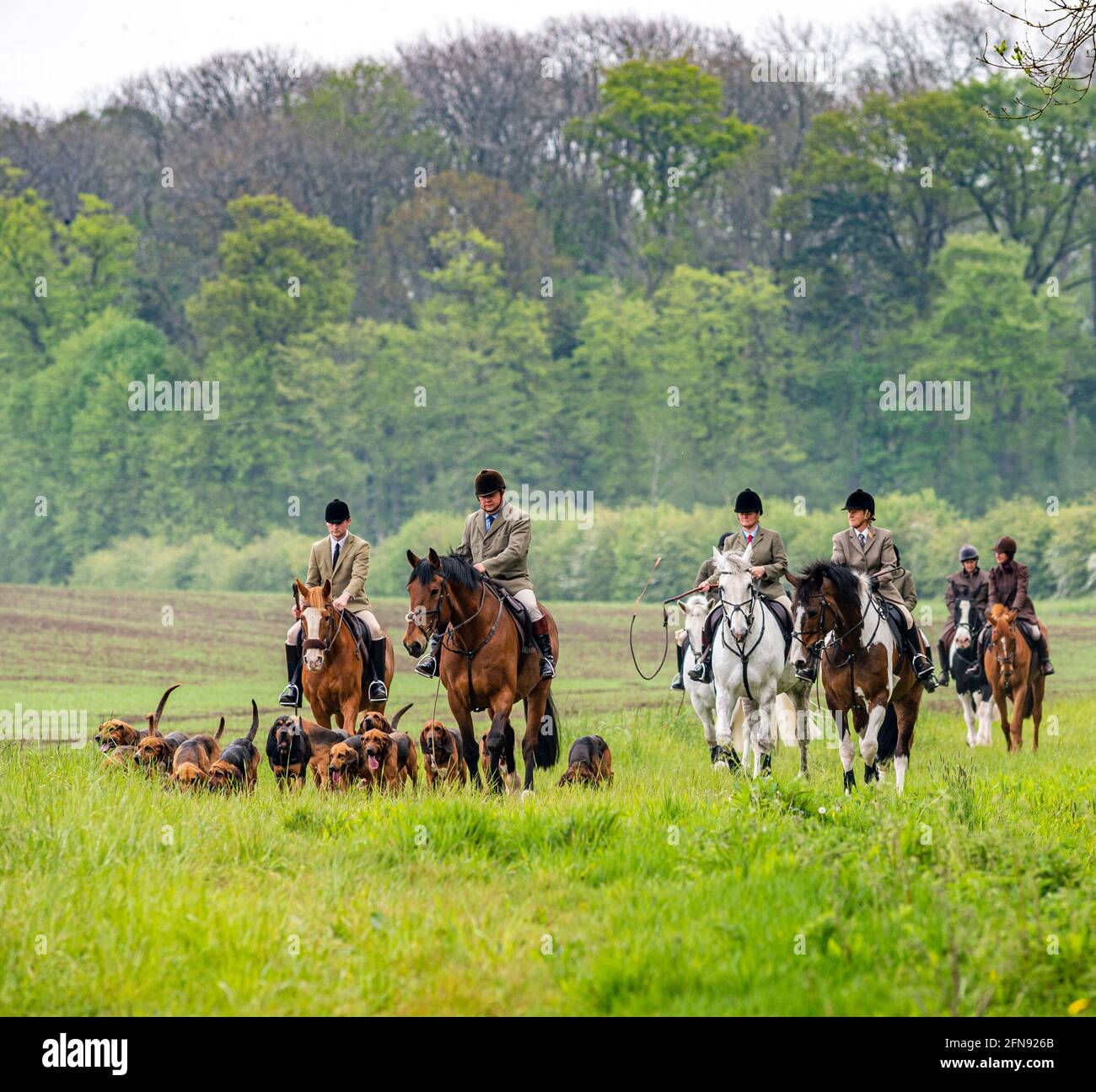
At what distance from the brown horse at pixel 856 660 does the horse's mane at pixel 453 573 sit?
279 cm

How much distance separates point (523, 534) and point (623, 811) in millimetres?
3858

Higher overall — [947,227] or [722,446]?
[947,227]

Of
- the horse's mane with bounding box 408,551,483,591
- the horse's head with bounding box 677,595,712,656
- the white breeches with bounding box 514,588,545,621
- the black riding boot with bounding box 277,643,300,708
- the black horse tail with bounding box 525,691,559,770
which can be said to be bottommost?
the black horse tail with bounding box 525,691,559,770

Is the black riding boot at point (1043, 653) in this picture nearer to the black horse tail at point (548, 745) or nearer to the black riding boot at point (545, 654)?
the black horse tail at point (548, 745)

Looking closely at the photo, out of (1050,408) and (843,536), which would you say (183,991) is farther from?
(1050,408)

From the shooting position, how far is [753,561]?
15516 millimetres

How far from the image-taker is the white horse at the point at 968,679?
805 inches

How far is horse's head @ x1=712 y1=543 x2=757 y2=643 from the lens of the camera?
1480cm

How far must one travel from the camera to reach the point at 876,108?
66.1 metres

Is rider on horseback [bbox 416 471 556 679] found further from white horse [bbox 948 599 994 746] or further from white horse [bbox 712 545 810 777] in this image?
white horse [bbox 948 599 994 746]

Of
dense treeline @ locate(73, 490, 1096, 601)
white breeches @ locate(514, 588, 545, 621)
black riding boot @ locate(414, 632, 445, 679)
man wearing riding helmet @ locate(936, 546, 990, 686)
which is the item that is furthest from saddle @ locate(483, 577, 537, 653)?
dense treeline @ locate(73, 490, 1096, 601)

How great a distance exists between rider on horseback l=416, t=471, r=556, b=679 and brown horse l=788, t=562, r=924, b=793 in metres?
2.25

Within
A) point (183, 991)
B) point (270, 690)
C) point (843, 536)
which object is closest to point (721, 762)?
point (843, 536)

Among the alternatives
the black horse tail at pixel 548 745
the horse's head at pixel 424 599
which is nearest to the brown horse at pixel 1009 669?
the black horse tail at pixel 548 745
